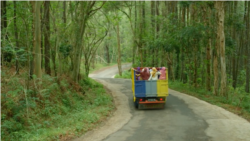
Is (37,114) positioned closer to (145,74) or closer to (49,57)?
(145,74)

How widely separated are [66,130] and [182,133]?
406 centimetres

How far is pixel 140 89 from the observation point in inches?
459

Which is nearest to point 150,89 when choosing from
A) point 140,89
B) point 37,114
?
point 140,89

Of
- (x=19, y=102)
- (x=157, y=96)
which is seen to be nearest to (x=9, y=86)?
(x=19, y=102)

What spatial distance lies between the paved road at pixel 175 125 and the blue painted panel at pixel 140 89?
0.89 meters

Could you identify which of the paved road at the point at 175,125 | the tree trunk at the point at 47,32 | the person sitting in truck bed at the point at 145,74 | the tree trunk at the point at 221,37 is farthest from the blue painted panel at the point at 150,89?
the tree trunk at the point at 47,32

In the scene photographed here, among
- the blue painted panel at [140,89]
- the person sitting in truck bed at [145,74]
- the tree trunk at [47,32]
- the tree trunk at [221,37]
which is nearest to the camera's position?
the blue painted panel at [140,89]

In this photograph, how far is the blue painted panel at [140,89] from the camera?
457 inches

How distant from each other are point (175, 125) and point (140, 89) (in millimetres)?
3364

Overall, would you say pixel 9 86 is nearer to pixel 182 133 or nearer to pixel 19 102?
pixel 19 102

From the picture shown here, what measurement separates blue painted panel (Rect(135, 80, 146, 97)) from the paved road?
889 millimetres

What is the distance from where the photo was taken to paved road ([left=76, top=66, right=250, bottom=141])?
7.33 metres

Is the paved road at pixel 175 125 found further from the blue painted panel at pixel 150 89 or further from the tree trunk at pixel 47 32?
the tree trunk at pixel 47 32

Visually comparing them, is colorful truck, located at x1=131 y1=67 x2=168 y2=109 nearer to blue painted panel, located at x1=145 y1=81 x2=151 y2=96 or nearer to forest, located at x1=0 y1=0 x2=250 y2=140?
blue painted panel, located at x1=145 y1=81 x2=151 y2=96
